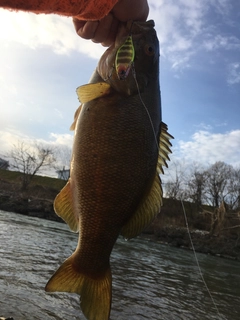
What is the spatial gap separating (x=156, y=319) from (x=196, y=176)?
51866mm

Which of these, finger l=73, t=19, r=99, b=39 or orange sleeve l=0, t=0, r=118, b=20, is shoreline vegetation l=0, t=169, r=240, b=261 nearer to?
finger l=73, t=19, r=99, b=39

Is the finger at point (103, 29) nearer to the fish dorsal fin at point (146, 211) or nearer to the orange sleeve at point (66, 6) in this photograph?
the orange sleeve at point (66, 6)

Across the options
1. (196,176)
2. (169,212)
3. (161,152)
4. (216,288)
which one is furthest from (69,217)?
(196,176)

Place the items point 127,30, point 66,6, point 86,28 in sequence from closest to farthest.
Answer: point 66,6 < point 86,28 < point 127,30

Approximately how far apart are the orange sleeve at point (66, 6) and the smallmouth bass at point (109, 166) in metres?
0.70

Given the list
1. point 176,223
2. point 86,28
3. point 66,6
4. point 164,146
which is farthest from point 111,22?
point 176,223

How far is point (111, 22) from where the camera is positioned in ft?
7.18

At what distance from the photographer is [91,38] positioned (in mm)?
2195

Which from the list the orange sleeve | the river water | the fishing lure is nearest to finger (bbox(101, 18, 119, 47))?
the fishing lure

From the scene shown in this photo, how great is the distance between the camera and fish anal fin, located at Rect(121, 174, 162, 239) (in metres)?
2.51

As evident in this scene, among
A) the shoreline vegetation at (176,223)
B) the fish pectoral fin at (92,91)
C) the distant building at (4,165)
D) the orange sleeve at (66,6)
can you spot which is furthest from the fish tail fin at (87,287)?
the distant building at (4,165)

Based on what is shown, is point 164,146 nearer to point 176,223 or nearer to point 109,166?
point 109,166

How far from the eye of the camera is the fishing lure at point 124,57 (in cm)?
222

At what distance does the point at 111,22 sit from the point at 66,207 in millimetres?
1396
